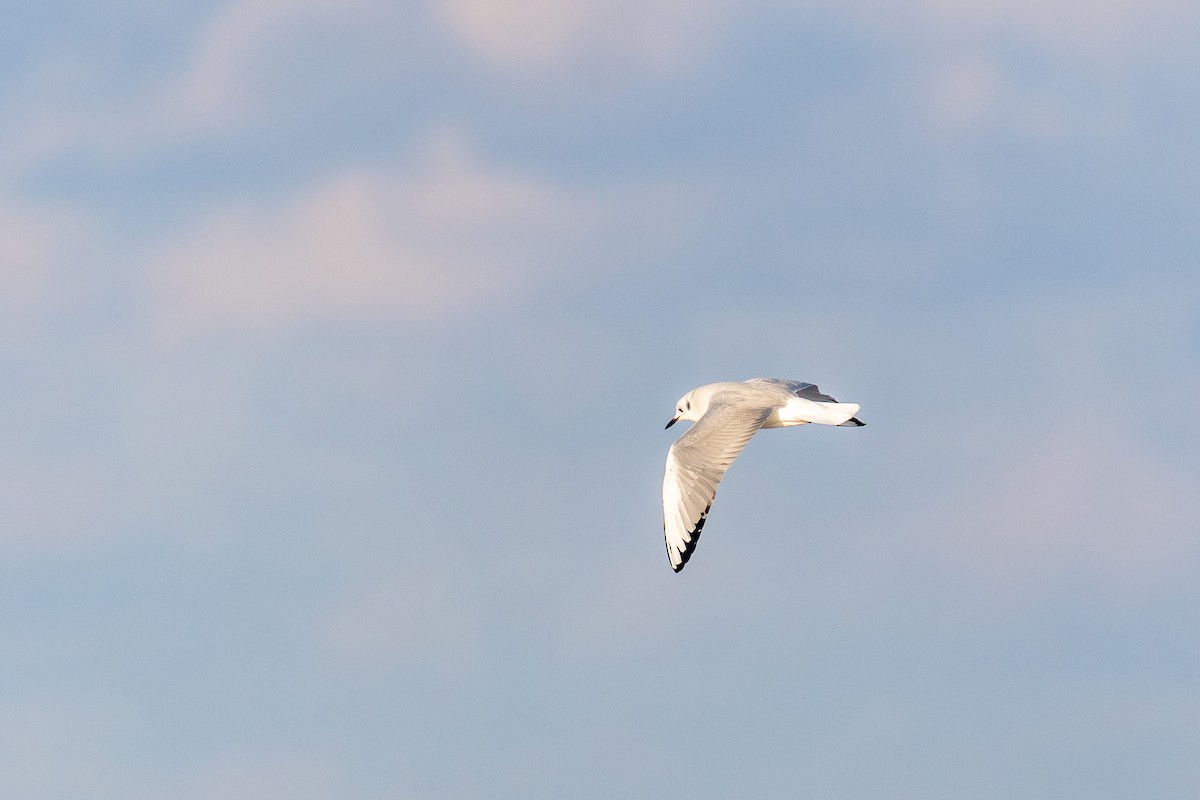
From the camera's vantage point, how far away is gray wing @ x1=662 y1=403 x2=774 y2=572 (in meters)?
24.0

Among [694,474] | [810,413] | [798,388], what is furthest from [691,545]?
[798,388]

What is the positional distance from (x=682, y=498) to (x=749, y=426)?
1.84 m

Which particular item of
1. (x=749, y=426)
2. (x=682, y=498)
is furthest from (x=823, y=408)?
(x=682, y=498)

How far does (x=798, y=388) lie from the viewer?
2820cm

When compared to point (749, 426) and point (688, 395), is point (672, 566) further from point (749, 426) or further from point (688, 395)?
point (688, 395)

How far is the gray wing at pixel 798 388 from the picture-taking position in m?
27.9

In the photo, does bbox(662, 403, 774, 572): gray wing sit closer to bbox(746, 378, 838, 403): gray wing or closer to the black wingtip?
the black wingtip

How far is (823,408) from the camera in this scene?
2630cm

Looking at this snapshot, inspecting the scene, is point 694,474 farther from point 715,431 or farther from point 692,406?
point 692,406

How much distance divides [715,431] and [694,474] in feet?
3.29

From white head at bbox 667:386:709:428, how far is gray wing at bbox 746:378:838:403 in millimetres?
782

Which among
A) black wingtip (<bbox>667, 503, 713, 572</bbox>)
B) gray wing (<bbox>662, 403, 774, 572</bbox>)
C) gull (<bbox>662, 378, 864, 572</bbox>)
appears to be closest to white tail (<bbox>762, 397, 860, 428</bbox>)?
gull (<bbox>662, 378, 864, 572</bbox>)

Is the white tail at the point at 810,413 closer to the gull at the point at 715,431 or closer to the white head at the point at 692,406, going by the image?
the gull at the point at 715,431

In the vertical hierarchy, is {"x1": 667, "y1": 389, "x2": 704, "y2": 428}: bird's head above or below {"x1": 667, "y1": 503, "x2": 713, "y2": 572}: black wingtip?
above
